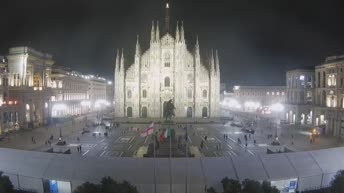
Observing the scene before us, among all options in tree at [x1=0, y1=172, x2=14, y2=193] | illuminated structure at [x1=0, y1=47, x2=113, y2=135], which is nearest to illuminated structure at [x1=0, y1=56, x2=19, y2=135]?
illuminated structure at [x1=0, y1=47, x2=113, y2=135]

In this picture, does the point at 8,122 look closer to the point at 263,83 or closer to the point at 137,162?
the point at 137,162

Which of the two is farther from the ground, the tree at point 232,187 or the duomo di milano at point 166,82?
the duomo di milano at point 166,82

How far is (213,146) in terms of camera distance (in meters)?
54.3

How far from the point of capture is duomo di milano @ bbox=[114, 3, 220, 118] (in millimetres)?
95312

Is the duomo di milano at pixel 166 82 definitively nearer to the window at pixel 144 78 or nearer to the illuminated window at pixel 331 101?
the window at pixel 144 78

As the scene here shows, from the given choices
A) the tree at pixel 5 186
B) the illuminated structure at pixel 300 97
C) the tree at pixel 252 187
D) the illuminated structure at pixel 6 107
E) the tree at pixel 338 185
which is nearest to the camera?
the tree at pixel 252 187

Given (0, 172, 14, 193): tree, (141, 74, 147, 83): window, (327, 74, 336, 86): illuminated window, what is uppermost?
(141, 74, 147, 83): window

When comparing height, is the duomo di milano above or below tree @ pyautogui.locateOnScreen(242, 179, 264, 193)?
above

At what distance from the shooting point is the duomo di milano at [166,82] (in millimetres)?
95312

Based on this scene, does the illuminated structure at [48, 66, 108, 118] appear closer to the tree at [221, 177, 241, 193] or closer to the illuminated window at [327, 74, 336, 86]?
the illuminated window at [327, 74, 336, 86]

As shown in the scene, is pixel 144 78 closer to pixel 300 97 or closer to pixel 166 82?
pixel 166 82

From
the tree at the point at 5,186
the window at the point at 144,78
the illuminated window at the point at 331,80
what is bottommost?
the tree at the point at 5,186

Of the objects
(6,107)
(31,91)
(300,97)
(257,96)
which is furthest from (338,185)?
(257,96)

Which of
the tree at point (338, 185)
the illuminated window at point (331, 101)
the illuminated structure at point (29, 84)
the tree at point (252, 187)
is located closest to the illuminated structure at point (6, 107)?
the illuminated structure at point (29, 84)
